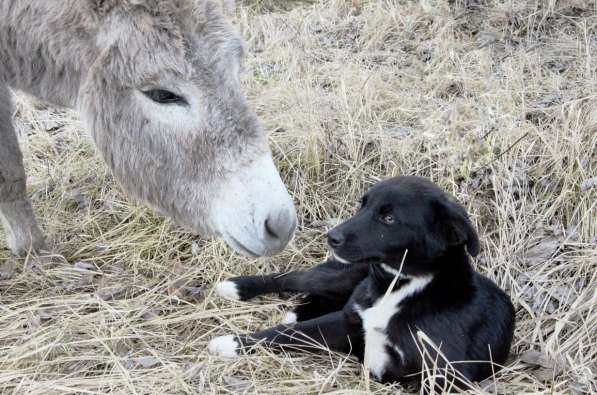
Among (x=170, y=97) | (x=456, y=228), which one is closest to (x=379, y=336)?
(x=456, y=228)

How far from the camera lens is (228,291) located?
326 cm

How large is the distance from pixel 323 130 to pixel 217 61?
1830mm

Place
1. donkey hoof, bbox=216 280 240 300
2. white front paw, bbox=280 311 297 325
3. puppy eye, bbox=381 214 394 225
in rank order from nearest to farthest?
puppy eye, bbox=381 214 394 225, white front paw, bbox=280 311 297 325, donkey hoof, bbox=216 280 240 300

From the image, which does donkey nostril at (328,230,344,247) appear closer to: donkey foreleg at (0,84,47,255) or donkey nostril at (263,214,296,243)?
donkey nostril at (263,214,296,243)

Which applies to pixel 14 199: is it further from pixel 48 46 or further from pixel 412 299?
pixel 412 299

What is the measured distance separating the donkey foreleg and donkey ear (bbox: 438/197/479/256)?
2305 millimetres

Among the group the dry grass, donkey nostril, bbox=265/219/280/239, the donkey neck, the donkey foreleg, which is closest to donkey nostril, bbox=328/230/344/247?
donkey nostril, bbox=265/219/280/239

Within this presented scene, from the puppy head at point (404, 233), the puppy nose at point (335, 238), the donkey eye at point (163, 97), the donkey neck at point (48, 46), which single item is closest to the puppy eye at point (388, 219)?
the puppy head at point (404, 233)

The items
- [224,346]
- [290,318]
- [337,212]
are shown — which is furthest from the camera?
[337,212]

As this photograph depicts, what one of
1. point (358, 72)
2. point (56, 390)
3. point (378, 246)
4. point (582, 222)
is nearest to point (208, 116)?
point (378, 246)

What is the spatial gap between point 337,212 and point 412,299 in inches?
48.0

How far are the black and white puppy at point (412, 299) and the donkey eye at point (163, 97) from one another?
0.82 metres

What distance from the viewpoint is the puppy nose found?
2.53 metres

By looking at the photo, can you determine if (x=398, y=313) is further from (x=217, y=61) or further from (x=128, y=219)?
(x=128, y=219)
